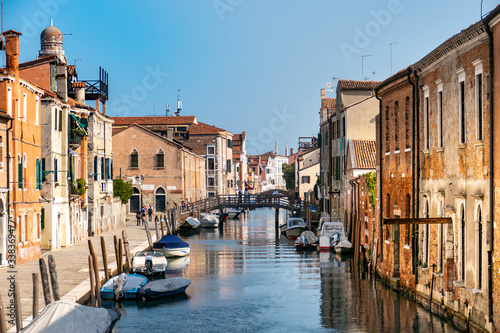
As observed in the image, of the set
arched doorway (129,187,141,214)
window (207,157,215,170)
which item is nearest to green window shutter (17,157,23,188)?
arched doorway (129,187,141,214)

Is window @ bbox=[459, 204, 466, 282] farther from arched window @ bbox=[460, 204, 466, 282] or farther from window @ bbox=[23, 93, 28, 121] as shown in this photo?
window @ bbox=[23, 93, 28, 121]

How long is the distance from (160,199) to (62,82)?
29.4 meters

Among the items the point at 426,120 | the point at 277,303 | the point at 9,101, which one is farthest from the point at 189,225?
the point at 426,120

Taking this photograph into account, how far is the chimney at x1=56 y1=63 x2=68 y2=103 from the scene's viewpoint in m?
36.2

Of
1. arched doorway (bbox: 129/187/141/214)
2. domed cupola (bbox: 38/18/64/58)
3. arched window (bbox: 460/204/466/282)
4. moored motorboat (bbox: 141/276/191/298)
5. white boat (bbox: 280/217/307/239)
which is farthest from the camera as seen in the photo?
arched doorway (bbox: 129/187/141/214)

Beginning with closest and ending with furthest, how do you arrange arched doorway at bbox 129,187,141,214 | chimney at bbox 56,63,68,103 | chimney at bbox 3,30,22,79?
chimney at bbox 3,30,22,79
chimney at bbox 56,63,68,103
arched doorway at bbox 129,187,141,214

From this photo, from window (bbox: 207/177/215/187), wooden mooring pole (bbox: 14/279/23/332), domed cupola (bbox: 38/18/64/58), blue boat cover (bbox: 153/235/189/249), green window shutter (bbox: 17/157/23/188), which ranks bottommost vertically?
blue boat cover (bbox: 153/235/189/249)

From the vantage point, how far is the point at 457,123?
1770 cm

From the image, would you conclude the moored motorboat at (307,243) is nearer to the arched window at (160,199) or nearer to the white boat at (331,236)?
the white boat at (331,236)

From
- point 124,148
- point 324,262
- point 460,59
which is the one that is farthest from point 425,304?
point 124,148

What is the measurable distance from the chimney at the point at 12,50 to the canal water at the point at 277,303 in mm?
10030

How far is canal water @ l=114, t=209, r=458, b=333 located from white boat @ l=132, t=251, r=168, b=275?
50.0 inches

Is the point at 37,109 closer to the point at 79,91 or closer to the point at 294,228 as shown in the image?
the point at 79,91

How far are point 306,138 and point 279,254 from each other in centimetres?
4446
